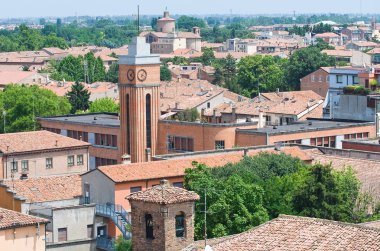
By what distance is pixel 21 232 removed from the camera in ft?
112

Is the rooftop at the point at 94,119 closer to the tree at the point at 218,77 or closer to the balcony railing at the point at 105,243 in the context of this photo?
the balcony railing at the point at 105,243

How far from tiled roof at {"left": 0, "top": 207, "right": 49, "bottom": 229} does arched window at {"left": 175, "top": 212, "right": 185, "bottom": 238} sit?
8343mm

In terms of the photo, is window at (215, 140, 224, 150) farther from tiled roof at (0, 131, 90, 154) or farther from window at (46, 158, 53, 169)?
window at (46, 158, 53, 169)

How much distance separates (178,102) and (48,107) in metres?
10.2

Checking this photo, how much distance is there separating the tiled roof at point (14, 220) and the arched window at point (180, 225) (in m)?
8.34

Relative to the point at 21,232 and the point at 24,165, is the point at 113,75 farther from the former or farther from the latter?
the point at 21,232

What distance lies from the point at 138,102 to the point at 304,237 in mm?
34721

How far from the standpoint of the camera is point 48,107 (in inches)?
2955

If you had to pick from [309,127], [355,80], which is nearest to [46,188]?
[309,127]

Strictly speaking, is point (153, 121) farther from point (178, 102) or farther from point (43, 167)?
point (178, 102)

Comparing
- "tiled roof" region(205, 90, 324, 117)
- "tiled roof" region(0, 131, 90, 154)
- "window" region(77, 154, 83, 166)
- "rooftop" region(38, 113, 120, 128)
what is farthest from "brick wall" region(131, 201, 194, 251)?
"tiled roof" region(205, 90, 324, 117)

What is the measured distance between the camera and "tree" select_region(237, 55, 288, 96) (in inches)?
4405

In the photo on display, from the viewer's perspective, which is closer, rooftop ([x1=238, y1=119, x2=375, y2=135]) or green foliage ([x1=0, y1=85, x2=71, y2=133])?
rooftop ([x1=238, y1=119, x2=375, y2=135])

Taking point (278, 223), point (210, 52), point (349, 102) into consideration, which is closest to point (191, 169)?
point (278, 223)
